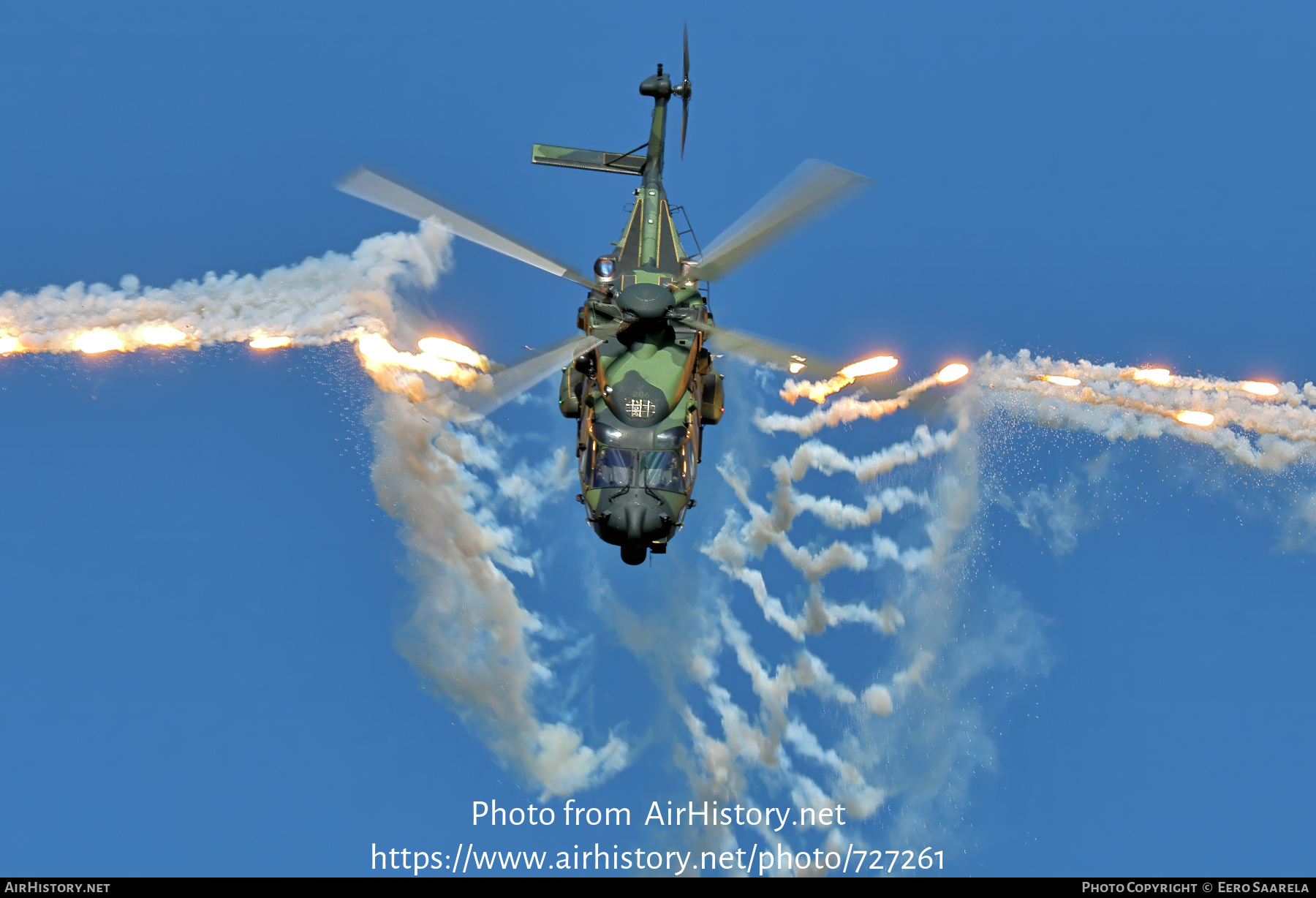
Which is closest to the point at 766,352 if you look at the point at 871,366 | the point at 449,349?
the point at 871,366

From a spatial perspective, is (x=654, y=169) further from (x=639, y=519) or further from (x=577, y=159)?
(x=639, y=519)

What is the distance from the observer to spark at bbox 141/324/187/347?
36.9 metres

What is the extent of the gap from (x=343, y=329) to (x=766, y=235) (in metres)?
15.7

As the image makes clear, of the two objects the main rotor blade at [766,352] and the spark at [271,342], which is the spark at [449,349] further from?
the spark at [271,342]

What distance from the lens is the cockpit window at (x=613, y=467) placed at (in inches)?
1035

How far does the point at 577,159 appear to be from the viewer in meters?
38.1

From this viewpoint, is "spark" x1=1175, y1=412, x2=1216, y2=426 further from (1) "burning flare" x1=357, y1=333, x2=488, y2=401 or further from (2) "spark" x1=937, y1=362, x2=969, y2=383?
(1) "burning flare" x1=357, y1=333, x2=488, y2=401

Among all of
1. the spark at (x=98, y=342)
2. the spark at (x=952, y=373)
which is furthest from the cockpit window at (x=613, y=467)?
the spark at (x=98, y=342)

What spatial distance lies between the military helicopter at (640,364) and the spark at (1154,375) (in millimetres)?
14364

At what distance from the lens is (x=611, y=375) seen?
27.4m

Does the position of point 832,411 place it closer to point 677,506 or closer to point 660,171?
point 660,171

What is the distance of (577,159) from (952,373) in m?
13.3

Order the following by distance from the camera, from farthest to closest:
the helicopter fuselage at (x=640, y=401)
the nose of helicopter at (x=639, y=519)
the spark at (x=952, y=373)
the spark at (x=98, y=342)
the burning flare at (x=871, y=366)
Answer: the spark at (x=98, y=342)
the spark at (x=952, y=373)
the burning flare at (x=871, y=366)
the helicopter fuselage at (x=640, y=401)
the nose of helicopter at (x=639, y=519)
